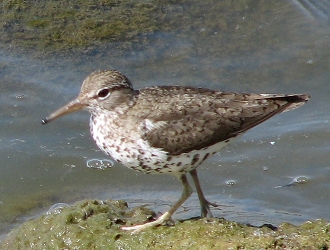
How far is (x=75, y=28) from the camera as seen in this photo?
1089 cm

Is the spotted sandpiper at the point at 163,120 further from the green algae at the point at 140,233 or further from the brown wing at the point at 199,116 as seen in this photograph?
the green algae at the point at 140,233

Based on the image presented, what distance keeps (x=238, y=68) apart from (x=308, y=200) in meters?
2.97

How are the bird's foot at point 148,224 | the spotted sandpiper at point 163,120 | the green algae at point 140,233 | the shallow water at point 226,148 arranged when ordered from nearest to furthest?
1. the green algae at point 140,233
2. the bird's foot at point 148,224
3. the spotted sandpiper at point 163,120
4. the shallow water at point 226,148

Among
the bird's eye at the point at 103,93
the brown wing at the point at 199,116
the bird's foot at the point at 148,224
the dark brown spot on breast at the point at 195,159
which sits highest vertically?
the bird's eye at the point at 103,93

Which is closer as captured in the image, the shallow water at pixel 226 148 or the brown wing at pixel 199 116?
the brown wing at pixel 199 116

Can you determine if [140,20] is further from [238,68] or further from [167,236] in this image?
[167,236]

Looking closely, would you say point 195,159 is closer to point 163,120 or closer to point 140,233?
point 163,120

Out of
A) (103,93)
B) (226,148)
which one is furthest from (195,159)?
(226,148)

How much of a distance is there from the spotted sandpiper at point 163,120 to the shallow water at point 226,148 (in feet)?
4.35

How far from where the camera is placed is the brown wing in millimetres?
6168

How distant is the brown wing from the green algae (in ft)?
2.61

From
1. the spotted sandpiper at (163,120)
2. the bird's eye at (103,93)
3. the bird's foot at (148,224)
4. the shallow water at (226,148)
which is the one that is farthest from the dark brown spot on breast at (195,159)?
the shallow water at (226,148)

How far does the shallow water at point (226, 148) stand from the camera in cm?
775

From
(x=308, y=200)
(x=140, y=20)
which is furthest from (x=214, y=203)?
(x=140, y=20)
